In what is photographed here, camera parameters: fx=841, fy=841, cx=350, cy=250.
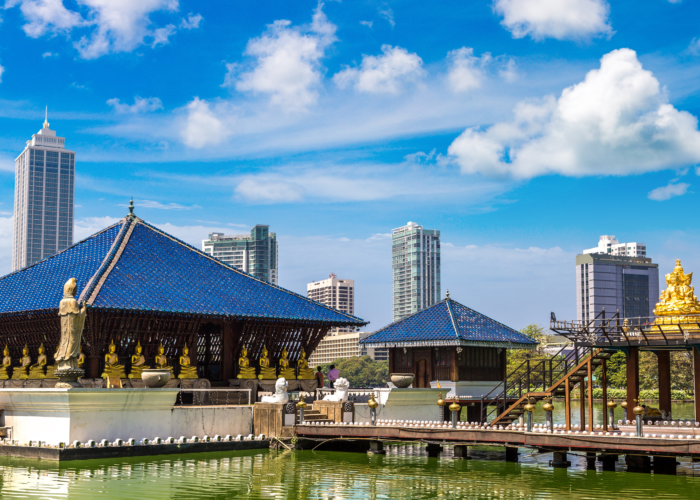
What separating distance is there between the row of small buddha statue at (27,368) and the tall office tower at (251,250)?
109414mm

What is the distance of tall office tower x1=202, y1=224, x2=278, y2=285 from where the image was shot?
5655 inches

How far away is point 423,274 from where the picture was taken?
561 ft

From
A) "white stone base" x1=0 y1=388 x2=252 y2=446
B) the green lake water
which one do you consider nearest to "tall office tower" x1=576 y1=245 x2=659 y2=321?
the green lake water

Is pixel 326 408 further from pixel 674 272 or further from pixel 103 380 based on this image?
pixel 674 272

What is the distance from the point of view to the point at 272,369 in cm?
3253

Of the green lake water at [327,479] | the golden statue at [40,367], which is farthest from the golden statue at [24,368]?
the green lake water at [327,479]

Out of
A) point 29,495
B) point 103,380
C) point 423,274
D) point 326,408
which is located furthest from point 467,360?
point 423,274

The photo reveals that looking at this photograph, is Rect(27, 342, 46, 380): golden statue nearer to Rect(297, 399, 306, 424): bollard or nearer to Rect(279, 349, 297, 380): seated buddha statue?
Rect(279, 349, 297, 380): seated buddha statue

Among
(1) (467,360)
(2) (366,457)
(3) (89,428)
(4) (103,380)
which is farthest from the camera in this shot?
(1) (467,360)

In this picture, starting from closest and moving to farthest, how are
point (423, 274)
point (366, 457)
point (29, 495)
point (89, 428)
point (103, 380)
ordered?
point (29, 495)
point (89, 428)
point (366, 457)
point (103, 380)
point (423, 274)

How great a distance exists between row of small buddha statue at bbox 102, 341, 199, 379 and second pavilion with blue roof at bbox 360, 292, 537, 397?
11.3m

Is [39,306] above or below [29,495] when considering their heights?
above

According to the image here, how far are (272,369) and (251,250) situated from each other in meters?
114

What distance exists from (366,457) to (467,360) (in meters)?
13.6
